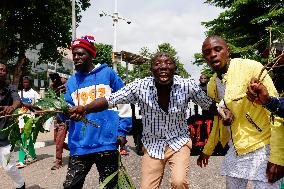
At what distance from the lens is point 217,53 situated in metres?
3.36

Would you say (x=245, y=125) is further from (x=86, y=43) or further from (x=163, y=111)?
→ (x=86, y=43)

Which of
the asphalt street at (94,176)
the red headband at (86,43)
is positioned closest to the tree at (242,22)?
the asphalt street at (94,176)

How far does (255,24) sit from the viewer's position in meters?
26.1

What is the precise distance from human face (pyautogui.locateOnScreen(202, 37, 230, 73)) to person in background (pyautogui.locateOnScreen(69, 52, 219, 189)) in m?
0.47

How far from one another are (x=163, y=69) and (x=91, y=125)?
100 cm

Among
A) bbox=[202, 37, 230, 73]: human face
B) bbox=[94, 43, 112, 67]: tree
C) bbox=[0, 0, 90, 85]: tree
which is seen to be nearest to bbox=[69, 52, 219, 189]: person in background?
bbox=[202, 37, 230, 73]: human face

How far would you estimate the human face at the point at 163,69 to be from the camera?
3.74m

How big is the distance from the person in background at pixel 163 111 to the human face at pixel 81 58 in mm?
719

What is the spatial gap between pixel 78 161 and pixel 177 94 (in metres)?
1.30

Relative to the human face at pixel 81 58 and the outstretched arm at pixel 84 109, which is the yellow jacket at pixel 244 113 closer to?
the outstretched arm at pixel 84 109

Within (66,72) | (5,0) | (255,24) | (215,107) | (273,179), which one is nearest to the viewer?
(273,179)

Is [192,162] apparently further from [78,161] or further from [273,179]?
[273,179]

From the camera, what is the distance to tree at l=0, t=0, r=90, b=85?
28734 mm

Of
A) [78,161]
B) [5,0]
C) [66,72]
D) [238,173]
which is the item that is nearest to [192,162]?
[78,161]
